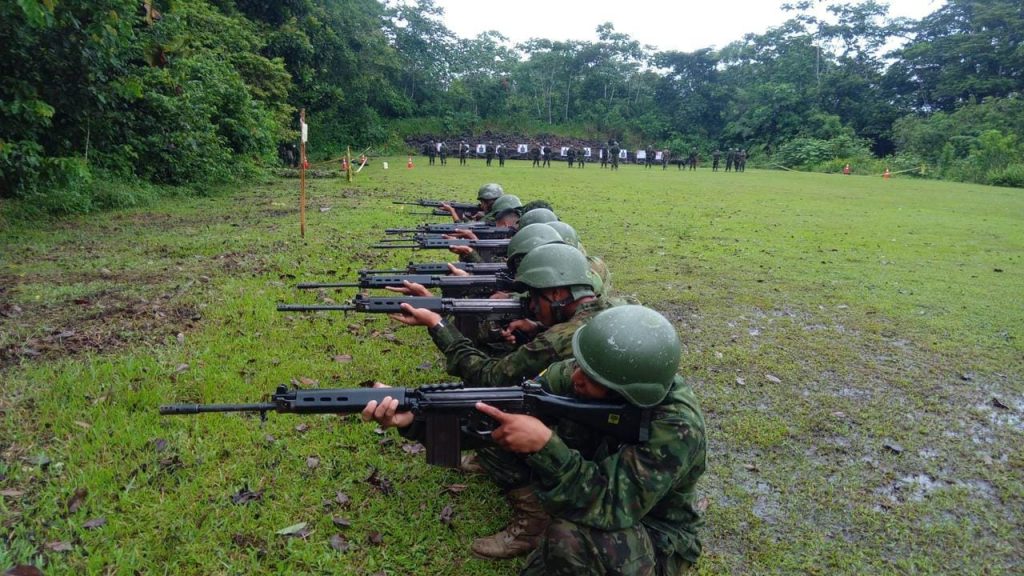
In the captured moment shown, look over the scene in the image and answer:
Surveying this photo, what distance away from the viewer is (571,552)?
2.60 m

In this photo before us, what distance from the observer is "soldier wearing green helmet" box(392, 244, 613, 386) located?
366 cm

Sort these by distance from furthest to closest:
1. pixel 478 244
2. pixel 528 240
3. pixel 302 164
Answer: pixel 302 164
pixel 478 244
pixel 528 240

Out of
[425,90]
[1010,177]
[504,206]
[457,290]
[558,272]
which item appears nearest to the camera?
[558,272]

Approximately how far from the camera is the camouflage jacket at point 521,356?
362cm

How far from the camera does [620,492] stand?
2545mm

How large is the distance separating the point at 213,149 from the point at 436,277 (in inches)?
572

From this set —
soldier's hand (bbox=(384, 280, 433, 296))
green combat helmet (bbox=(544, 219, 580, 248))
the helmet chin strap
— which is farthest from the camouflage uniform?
green combat helmet (bbox=(544, 219, 580, 248))

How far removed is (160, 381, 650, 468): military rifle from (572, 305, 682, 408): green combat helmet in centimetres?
11

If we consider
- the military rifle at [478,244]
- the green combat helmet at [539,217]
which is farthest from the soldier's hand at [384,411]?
the military rifle at [478,244]

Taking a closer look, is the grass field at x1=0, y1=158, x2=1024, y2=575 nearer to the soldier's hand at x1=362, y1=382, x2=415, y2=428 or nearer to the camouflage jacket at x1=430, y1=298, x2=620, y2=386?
the camouflage jacket at x1=430, y1=298, x2=620, y2=386

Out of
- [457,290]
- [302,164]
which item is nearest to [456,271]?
[457,290]

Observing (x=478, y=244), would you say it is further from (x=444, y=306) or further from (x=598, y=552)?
(x=598, y=552)

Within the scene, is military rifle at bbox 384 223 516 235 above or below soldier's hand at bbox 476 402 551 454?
above

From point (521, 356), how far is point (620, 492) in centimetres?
130
